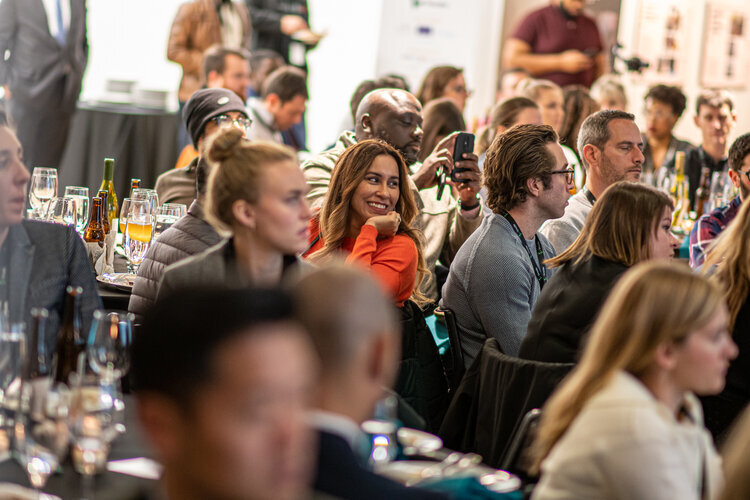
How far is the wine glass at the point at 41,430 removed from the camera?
62.3 inches

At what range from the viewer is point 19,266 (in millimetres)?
2555

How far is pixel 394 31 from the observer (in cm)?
917

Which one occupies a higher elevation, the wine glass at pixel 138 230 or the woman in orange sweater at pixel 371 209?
the woman in orange sweater at pixel 371 209

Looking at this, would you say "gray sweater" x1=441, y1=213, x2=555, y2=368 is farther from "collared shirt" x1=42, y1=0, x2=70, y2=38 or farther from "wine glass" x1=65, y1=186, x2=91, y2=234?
"collared shirt" x1=42, y1=0, x2=70, y2=38

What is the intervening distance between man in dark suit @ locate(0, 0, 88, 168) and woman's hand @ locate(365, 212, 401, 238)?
4.12 metres

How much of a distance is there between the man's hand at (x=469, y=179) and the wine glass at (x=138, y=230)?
1.31m

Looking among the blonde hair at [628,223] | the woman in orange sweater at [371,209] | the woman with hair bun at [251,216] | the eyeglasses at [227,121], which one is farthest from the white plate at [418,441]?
the eyeglasses at [227,121]

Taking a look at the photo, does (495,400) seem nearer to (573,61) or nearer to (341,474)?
(341,474)

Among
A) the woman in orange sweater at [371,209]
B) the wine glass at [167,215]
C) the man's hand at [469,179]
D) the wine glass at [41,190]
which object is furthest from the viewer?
the man's hand at [469,179]

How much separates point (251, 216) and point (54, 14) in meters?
4.80

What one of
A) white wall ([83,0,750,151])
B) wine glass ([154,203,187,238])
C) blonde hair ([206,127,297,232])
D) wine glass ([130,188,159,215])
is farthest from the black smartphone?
white wall ([83,0,750,151])

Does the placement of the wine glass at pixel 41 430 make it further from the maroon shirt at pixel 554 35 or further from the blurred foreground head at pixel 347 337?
the maroon shirt at pixel 554 35

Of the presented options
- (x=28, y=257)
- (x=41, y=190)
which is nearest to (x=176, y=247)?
(x=28, y=257)

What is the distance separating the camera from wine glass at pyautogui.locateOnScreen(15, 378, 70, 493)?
1.58 meters
